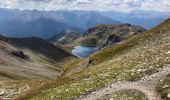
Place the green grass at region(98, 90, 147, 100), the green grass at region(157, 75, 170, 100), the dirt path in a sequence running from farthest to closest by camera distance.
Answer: the dirt path
the green grass at region(98, 90, 147, 100)
the green grass at region(157, 75, 170, 100)

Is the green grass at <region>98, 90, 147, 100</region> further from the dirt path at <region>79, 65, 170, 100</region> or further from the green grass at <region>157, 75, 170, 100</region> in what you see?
the green grass at <region>157, 75, 170, 100</region>

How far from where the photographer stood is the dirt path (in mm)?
32350

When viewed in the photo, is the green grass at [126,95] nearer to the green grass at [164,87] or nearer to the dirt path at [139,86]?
the dirt path at [139,86]

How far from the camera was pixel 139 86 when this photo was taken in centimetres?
3325

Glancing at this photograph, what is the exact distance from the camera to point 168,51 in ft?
145

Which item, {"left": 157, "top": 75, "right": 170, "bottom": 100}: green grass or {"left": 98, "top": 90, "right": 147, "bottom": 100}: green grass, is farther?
{"left": 98, "top": 90, "right": 147, "bottom": 100}: green grass

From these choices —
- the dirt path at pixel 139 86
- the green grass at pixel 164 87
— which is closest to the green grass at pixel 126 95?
the dirt path at pixel 139 86

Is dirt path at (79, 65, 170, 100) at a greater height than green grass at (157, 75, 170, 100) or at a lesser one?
lesser

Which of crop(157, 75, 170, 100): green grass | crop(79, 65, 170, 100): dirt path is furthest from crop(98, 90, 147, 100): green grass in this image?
crop(157, 75, 170, 100): green grass

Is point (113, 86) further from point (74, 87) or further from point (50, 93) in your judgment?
point (50, 93)

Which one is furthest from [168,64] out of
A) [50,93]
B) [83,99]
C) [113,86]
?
[50,93]

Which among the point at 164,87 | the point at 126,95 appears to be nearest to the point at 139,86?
the point at 126,95

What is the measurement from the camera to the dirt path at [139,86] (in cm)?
3235

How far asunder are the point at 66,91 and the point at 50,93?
267 centimetres
